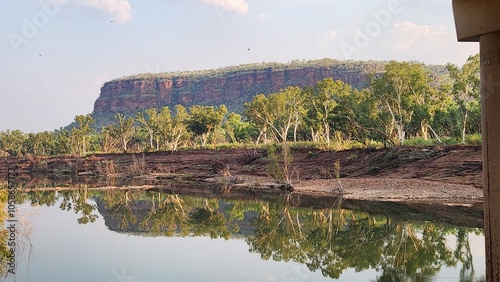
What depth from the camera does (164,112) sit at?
3108 inches

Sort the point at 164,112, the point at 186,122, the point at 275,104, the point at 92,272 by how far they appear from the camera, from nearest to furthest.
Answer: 1. the point at 92,272
2. the point at 275,104
3. the point at 186,122
4. the point at 164,112

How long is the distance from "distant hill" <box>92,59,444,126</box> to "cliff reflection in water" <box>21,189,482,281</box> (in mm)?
98234

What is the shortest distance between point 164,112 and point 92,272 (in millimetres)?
65149

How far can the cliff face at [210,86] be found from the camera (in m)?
134

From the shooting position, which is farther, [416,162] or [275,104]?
[275,104]

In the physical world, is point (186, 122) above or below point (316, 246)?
above

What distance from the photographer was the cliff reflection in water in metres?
15.0

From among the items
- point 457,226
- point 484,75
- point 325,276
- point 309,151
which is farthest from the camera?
point 309,151

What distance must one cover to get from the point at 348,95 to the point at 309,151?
22.1ft

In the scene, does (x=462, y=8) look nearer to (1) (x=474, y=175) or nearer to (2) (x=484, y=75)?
(2) (x=484, y=75)

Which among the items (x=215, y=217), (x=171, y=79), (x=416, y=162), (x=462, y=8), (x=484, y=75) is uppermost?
(x=171, y=79)

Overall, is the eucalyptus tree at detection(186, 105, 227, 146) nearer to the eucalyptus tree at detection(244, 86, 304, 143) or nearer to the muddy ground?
the muddy ground

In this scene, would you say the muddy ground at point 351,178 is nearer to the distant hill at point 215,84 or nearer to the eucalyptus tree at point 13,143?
the eucalyptus tree at point 13,143

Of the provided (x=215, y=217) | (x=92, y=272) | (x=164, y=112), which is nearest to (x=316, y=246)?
(x=92, y=272)
